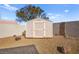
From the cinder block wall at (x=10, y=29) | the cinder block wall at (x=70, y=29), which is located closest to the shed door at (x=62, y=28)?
the cinder block wall at (x=70, y=29)

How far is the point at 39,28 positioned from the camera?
1.07 metres

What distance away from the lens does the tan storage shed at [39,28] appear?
1.06 meters

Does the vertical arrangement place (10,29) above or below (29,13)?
below

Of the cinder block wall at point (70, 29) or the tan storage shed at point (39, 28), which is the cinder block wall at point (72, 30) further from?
the tan storage shed at point (39, 28)

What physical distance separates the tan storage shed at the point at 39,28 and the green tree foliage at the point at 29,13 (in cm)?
3

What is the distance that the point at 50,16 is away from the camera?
106 cm

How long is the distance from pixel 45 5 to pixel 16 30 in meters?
0.31

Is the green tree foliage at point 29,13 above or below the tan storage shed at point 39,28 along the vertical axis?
above

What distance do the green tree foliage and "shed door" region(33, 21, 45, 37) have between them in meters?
0.05

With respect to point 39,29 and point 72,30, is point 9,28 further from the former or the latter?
point 72,30

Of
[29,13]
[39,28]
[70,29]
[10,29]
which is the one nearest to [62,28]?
[70,29]

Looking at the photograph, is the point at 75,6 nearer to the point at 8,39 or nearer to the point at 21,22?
the point at 21,22

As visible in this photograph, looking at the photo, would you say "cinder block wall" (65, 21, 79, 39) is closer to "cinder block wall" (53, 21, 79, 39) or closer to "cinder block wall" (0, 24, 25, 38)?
"cinder block wall" (53, 21, 79, 39)

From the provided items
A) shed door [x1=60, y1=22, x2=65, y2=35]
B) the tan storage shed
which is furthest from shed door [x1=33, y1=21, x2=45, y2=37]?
shed door [x1=60, y1=22, x2=65, y2=35]
